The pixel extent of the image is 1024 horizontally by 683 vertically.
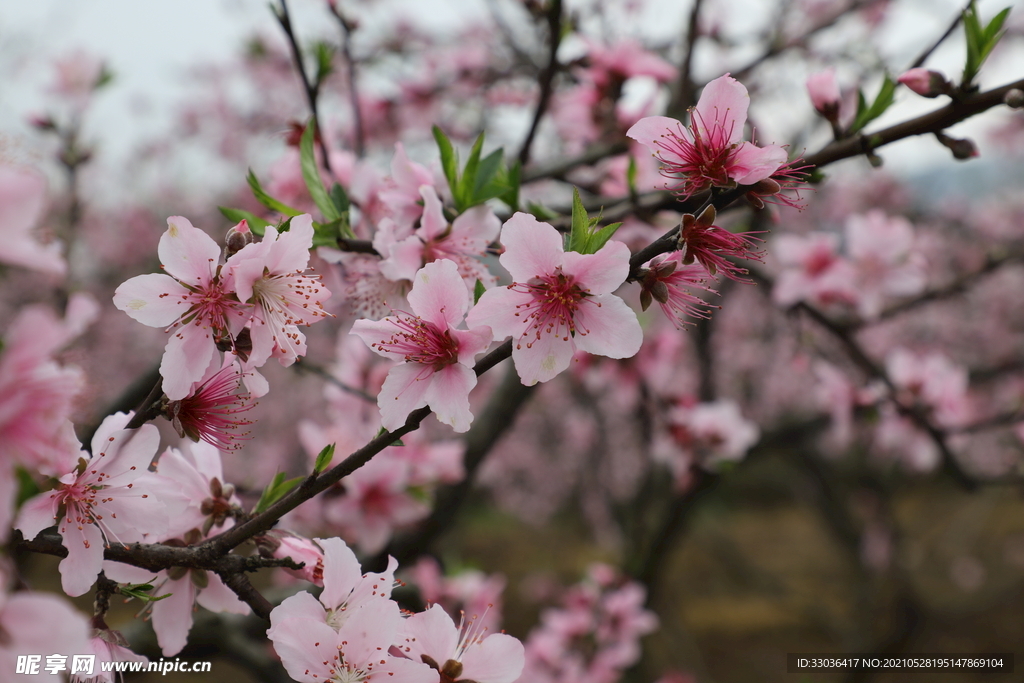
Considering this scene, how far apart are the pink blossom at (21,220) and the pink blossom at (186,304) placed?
13.0 inches

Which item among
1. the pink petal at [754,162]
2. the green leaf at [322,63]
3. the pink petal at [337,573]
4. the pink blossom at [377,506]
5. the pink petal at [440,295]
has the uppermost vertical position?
the green leaf at [322,63]

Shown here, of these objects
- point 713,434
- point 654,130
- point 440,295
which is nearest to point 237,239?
point 440,295

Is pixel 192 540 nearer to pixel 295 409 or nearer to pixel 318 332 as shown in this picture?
pixel 318 332

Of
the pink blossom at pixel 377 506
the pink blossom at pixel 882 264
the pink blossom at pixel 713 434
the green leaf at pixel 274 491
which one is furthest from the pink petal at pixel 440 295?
the pink blossom at pixel 882 264

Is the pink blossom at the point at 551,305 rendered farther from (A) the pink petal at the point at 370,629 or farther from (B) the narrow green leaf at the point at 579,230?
(A) the pink petal at the point at 370,629

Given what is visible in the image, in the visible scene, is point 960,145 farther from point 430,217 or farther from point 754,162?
point 430,217

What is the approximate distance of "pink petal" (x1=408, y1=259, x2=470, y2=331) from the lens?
87 centimetres

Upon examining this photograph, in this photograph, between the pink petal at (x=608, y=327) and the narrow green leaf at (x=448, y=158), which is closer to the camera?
the pink petal at (x=608, y=327)

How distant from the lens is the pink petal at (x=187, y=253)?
86cm

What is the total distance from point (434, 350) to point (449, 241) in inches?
11.5

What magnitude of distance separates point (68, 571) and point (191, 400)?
256 millimetres

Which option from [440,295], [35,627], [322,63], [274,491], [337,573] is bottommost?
[35,627]

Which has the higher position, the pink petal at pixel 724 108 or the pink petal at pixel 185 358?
the pink petal at pixel 724 108

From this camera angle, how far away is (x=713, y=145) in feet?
2.95
